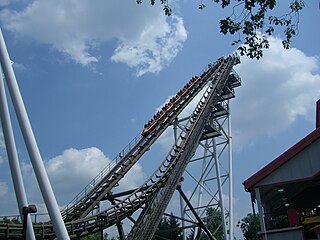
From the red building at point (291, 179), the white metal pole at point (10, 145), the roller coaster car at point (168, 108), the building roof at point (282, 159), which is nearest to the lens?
the white metal pole at point (10, 145)

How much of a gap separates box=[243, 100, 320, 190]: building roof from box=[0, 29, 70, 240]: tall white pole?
899 cm

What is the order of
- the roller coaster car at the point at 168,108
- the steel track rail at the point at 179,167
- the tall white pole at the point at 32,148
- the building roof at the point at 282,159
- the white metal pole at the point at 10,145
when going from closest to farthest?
the tall white pole at the point at 32,148
the white metal pole at the point at 10,145
the building roof at the point at 282,159
the steel track rail at the point at 179,167
the roller coaster car at the point at 168,108

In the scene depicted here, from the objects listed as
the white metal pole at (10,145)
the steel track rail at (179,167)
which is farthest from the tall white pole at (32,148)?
the steel track rail at (179,167)

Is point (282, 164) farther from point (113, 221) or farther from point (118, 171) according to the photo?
point (118, 171)

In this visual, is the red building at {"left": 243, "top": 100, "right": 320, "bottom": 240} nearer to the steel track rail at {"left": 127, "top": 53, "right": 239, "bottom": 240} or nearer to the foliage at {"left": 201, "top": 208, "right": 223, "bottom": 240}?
the steel track rail at {"left": 127, "top": 53, "right": 239, "bottom": 240}

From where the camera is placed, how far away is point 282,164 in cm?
1532

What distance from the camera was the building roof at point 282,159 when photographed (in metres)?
14.9

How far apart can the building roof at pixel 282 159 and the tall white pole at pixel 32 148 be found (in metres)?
8.99

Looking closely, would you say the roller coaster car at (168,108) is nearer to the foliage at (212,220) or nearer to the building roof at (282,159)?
the foliage at (212,220)

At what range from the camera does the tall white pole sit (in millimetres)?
8820

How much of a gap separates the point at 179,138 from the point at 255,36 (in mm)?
18490

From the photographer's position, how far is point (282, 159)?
601 inches

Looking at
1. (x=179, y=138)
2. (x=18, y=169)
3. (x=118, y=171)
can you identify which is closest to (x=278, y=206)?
(x=179, y=138)

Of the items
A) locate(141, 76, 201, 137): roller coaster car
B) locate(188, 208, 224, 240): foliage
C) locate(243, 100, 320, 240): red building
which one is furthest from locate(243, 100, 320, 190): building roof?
locate(141, 76, 201, 137): roller coaster car
